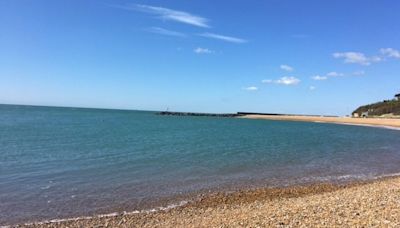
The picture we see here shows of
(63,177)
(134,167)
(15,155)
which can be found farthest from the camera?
(15,155)

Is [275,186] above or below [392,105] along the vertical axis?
below

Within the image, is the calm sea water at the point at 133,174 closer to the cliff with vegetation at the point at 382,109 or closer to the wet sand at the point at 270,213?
the wet sand at the point at 270,213

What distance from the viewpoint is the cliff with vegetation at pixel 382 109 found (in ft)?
381

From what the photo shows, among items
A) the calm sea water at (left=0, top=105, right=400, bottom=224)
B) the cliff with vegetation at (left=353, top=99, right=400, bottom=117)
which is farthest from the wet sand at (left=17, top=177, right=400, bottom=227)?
the cliff with vegetation at (left=353, top=99, right=400, bottom=117)

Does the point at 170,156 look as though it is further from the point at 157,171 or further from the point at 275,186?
the point at 275,186

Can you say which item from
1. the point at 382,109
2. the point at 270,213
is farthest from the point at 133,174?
the point at 382,109

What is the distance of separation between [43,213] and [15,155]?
14.8m

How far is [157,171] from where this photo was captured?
18906mm

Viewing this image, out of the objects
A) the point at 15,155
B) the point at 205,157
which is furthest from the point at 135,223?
the point at 15,155

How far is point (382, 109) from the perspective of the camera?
124125 mm

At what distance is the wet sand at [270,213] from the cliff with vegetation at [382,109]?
113 meters

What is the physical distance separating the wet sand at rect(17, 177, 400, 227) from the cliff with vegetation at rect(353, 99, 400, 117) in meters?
113

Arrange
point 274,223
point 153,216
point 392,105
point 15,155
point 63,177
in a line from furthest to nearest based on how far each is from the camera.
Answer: point 392,105
point 15,155
point 63,177
point 153,216
point 274,223

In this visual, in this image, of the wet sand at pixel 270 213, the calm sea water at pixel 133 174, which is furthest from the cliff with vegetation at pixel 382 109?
the wet sand at pixel 270 213
